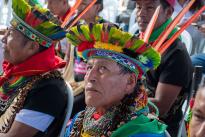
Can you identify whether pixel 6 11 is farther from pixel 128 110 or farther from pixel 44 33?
pixel 128 110

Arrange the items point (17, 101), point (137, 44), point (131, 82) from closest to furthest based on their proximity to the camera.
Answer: point (137, 44) → point (131, 82) → point (17, 101)

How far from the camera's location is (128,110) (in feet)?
7.53

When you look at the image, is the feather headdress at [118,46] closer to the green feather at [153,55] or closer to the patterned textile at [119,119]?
the green feather at [153,55]

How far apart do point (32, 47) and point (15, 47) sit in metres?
0.10

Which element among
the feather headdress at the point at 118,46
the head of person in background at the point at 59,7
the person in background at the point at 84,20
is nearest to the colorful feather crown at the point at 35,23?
the feather headdress at the point at 118,46

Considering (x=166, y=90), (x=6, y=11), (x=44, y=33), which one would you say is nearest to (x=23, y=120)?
(x=44, y=33)

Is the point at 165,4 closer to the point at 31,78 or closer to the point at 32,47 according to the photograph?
the point at 32,47

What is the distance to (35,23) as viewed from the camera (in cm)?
271

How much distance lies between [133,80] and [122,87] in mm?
70

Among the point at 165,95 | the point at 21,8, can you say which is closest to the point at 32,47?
the point at 21,8

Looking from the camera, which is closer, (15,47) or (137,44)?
(137,44)

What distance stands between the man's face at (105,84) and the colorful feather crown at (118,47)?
0.16 feet

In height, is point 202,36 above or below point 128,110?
above

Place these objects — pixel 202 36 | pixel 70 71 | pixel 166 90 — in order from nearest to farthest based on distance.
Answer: pixel 166 90, pixel 70 71, pixel 202 36
